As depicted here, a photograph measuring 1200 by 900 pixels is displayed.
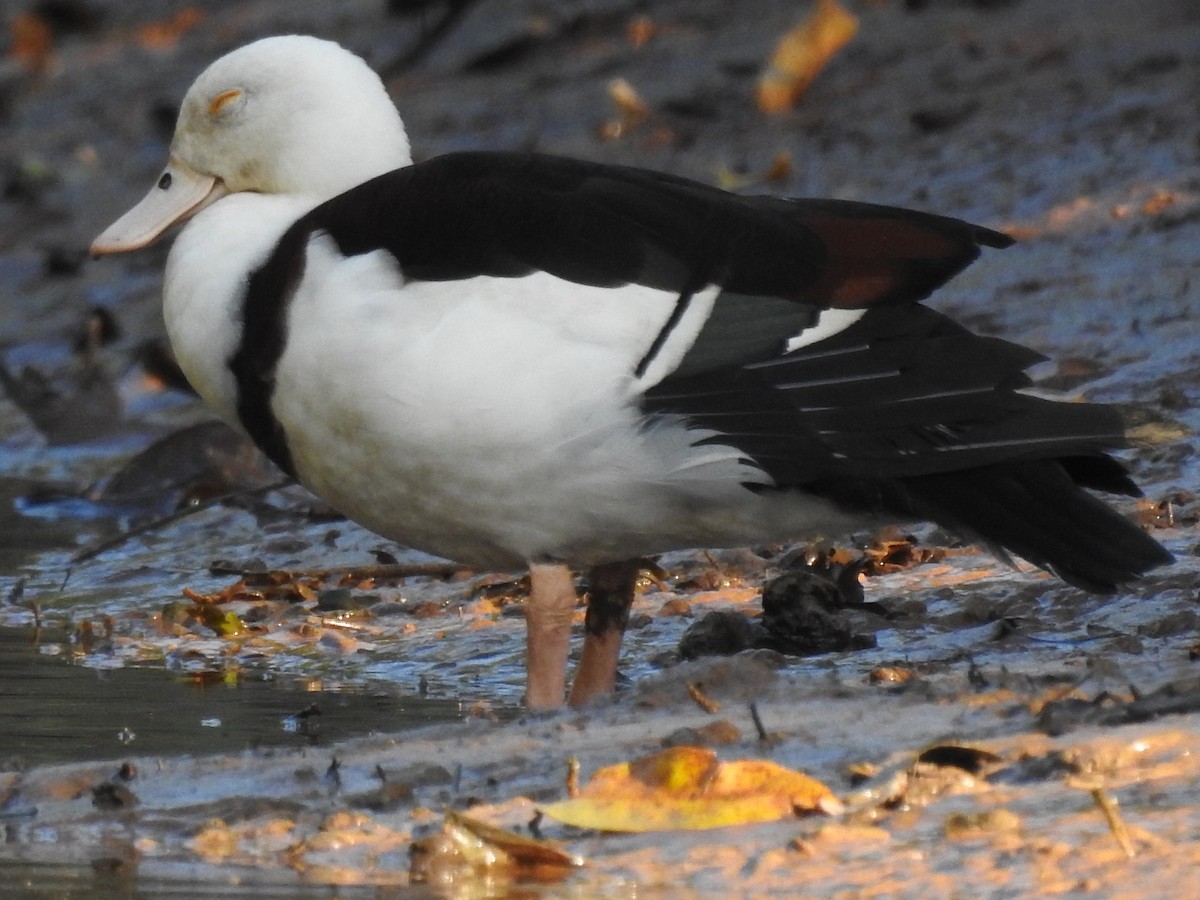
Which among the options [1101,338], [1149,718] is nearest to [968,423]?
[1149,718]

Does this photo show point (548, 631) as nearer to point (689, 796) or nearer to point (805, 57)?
point (689, 796)

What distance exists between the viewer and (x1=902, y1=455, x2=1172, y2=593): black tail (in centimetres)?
398

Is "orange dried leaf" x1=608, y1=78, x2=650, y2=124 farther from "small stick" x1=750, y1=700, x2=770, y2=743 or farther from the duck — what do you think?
"small stick" x1=750, y1=700, x2=770, y2=743

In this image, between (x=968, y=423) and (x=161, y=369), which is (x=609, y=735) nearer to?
(x=968, y=423)

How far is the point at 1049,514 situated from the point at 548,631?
97 centimetres

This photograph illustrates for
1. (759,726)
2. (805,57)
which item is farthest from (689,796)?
(805,57)

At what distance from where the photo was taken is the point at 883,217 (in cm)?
425

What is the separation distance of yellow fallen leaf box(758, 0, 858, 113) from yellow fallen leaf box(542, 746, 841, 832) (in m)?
6.98

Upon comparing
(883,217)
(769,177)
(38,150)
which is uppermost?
(38,150)

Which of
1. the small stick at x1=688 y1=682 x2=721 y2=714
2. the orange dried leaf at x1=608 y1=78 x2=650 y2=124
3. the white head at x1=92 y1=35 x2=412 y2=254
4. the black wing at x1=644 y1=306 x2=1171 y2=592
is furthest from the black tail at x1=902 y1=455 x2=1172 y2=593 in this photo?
the orange dried leaf at x1=608 y1=78 x2=650 y2=124

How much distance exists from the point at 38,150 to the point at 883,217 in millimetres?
8853

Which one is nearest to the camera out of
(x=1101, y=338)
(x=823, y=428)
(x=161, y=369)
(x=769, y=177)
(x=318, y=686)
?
(x=823, y=428)

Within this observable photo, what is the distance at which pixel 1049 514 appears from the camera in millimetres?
4039

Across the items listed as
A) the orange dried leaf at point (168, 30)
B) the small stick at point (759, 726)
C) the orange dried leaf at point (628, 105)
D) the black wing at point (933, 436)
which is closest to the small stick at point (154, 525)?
the black wing at point (933, 436)
